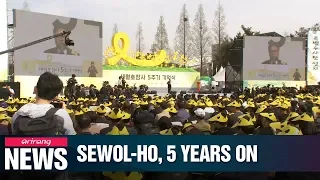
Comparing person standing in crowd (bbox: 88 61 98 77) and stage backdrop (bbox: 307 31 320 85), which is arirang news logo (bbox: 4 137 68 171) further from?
stage backdrop (bbox: 307 31 320 85)

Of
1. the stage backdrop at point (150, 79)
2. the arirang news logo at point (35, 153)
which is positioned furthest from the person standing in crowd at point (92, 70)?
the arirang news logo at point (35, 153)

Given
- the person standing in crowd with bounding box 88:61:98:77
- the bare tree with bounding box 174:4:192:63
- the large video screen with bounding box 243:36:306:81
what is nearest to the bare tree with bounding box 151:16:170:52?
the bare tree with bounding box 174:4:192:63

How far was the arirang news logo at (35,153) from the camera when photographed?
2812mm

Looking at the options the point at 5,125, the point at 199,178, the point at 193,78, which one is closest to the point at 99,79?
the point at 193,78

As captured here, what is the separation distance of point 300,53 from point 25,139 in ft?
116

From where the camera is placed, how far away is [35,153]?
289 centimetres

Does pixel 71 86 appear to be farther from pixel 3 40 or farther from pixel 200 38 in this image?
pixel 200 38

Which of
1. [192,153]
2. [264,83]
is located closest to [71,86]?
A: [192,153]

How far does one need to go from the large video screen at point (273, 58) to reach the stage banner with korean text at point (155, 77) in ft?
21.0

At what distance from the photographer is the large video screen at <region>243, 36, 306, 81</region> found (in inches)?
1319

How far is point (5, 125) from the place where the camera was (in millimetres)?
5359

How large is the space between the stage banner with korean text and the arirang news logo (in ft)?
93.7

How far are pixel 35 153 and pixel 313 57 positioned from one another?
34.6 metres

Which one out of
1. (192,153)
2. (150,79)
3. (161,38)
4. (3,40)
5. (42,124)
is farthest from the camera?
(161,38)
